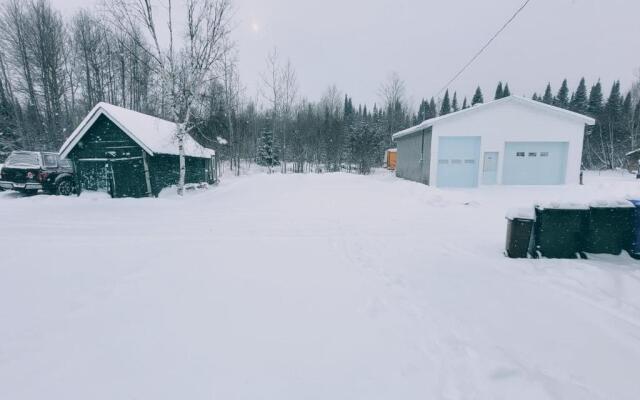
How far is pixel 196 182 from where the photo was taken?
20344 mm

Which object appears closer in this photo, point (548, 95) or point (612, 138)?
point (612, 138)

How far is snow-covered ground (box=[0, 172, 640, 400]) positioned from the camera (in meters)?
2.42

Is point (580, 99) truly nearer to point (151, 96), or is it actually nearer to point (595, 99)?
point (595, 99)

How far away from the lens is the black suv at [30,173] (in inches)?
502

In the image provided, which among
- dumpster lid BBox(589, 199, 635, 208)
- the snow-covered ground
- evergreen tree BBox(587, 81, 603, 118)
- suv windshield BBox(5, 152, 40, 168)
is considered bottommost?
the snow-covered ground

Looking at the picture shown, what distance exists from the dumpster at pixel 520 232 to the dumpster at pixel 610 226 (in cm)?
114

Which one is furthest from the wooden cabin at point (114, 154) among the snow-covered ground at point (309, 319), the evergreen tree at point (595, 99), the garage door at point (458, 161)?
the evergreen tree at point (595, 99)

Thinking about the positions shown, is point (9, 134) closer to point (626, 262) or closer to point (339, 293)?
point (339, 293)

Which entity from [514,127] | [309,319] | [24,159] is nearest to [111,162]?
[24,159]

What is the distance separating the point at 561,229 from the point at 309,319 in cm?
540

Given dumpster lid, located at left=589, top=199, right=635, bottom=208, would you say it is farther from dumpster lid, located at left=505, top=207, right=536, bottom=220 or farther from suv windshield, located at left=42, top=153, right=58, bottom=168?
suv windshield, located at left=42, top=153, right=58, bottom=168

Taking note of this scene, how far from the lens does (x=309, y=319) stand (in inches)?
132

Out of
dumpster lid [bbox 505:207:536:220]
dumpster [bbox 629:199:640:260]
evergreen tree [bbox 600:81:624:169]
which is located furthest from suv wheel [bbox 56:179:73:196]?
evergreen tree [bbox 600:81:624:169]

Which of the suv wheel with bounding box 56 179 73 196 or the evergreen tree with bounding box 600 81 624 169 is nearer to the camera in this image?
the suv wheel with bounding box 56 179 73 196
